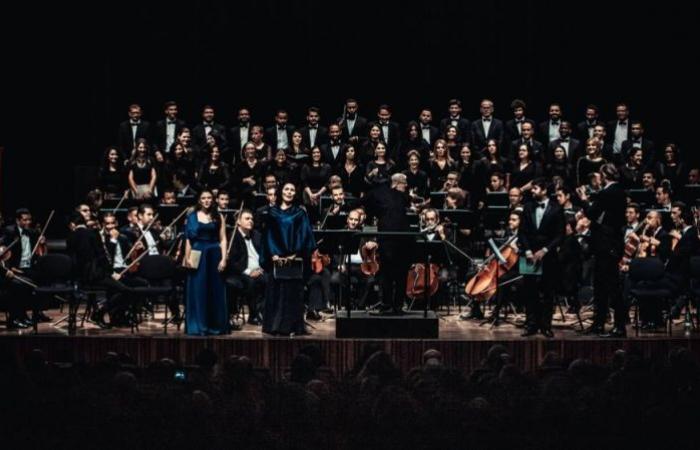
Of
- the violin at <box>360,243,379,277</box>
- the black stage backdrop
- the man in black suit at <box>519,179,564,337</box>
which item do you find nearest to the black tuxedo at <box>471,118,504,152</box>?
the black stage backdrop

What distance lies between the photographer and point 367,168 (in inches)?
450

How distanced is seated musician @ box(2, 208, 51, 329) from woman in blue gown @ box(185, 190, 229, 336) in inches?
57.5

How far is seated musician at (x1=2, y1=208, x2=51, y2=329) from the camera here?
9.44 m

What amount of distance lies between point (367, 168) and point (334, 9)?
3656 millimetres

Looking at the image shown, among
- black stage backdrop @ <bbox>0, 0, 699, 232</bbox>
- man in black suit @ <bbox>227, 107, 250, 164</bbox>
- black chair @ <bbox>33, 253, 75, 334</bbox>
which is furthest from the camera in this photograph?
black stage backdrop @ <bbox>0, 0, 699, 232</bbox>

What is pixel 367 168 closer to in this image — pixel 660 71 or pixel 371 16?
pixel 371 16

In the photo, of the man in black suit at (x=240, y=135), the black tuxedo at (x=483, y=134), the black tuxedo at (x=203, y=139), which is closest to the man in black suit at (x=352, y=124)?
the man in black suit at (x=240, y=135)

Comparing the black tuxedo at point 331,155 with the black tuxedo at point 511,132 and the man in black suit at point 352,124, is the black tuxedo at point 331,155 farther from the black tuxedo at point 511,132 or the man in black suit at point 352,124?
the black tuxedo at point 511,132

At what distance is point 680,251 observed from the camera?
30.3ft

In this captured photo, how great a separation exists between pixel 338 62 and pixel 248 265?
5176 mm

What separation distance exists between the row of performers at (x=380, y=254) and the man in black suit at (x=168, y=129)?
2792 millimetres

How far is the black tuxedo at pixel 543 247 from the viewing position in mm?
8844

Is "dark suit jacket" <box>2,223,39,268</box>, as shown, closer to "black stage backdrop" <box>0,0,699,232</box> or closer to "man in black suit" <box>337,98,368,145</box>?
"black stage backdrop" <box>0,0,699,232</box>

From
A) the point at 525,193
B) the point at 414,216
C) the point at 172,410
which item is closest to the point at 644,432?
the point at 172,410
